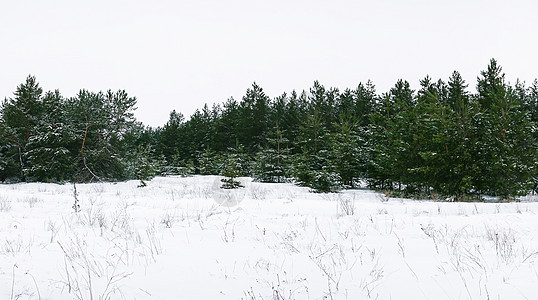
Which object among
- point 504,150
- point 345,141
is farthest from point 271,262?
point 345,141

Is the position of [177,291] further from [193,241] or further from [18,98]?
[18,98]

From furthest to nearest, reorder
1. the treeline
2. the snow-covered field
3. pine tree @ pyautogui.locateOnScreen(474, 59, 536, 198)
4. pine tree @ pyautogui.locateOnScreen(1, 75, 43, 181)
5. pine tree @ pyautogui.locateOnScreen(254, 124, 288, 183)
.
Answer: pine tree @ pyautogui.locateOnScreen(254, 124, 288, 183) → pine tree @ pyautogui.locateOnScreen(1, 75, 43, 181) → the treeline → pine tree @ pyautogui.locateOnScreen(474, 59, 536, 198) → the snow-covered field

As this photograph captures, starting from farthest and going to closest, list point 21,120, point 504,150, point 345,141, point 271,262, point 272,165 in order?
1. point 272,165
2. point 21,120
3. point 345,141
4. point 504,150
5. point 271,262

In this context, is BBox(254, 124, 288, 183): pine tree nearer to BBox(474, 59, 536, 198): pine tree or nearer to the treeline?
the treeline

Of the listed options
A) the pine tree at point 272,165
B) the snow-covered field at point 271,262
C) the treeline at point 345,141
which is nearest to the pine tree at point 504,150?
the treeline at point 345,141

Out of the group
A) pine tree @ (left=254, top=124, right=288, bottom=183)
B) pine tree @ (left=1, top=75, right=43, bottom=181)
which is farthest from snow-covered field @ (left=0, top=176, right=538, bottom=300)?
pine tree @ (left=1, top=75, right=43, bottom=181)

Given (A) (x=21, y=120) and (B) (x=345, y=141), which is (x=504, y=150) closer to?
(B) (x=345, y=141)

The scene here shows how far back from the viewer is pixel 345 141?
18.0 metres

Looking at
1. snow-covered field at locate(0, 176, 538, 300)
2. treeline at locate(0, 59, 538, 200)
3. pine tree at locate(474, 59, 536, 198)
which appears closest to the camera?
snow-covered field at locate(0, 176, 538, 300)

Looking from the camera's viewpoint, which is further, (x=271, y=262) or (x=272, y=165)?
(x=272, y=165)

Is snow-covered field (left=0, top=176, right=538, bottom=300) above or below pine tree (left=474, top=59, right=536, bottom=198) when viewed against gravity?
below

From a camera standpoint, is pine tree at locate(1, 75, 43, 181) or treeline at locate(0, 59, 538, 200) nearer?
treeline at locate(0, 59, 538, 200)

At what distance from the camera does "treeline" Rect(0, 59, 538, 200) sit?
487 inches

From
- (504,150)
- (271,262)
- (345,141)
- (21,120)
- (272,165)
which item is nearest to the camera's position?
(271,262)
